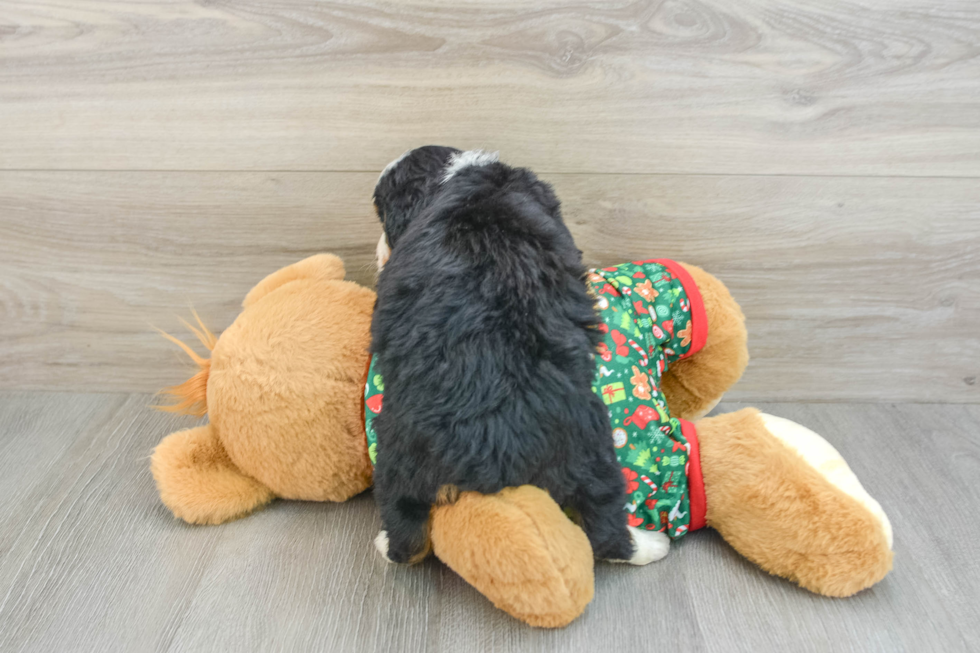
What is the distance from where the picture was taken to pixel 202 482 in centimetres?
71

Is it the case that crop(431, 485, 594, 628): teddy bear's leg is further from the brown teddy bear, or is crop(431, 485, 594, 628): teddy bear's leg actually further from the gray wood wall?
the gray wood wall

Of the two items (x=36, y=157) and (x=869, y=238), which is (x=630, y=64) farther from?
(x=36, y=157)

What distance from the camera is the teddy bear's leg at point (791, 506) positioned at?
581mm

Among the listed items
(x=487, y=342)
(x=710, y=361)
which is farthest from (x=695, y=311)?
(x=487, y=342)

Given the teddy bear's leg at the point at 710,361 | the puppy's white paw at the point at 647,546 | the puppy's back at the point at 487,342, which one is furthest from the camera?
the teddy bear's leg at the point at 710,361

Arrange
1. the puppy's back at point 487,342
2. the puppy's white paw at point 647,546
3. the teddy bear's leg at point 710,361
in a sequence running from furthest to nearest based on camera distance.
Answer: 1. the teddy bear's leg at point 710,361
2. the puppy's white paw at point 647,546
3. the puppy's back at point 487,342

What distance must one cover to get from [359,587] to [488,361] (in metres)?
0.28

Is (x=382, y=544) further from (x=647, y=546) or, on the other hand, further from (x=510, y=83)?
(x=510, y=83)

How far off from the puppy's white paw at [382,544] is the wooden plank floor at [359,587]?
0.05 ft

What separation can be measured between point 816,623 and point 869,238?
0.48 m

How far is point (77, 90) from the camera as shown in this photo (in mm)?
773

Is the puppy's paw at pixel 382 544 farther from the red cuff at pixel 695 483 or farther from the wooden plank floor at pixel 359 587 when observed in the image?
the red cuff at pixel 695 483

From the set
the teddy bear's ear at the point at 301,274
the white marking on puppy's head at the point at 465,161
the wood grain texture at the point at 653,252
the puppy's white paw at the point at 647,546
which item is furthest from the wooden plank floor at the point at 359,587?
the white marking on puppy's head at the point at 465,161

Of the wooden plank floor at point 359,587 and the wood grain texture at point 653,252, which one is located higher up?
the wood grain texture at point 653,252
